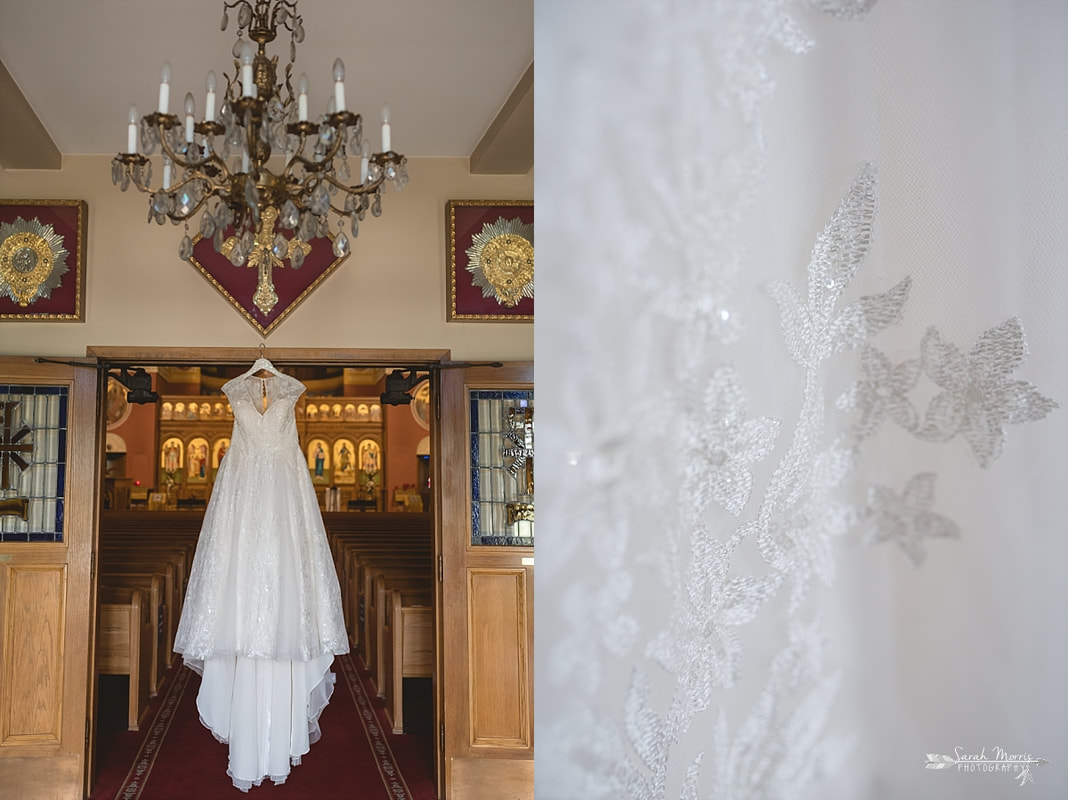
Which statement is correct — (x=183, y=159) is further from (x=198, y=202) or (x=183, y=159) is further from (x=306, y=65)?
(x=306, y=65)

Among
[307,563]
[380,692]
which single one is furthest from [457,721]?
[380,692]

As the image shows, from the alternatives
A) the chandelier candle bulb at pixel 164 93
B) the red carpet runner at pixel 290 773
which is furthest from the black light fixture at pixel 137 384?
the chandelier candle bulb at pixel 164 93

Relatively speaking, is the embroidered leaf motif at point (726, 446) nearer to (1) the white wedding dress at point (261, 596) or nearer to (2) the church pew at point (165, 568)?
(1) the white wedding dress at point (261, 596)

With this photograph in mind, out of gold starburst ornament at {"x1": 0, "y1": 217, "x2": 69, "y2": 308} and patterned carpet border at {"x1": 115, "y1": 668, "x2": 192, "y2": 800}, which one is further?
gold starburst ornament at {"x1": 0, "y1": 217, "x2": 69, "y2": 308}

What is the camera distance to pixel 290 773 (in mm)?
4266

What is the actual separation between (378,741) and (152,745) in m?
1.25

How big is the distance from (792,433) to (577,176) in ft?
0.81

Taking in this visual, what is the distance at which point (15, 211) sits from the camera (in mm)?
4207

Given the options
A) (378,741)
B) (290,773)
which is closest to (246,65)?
(290,773)

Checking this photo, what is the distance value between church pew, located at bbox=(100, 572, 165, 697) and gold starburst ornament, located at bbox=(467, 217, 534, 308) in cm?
301

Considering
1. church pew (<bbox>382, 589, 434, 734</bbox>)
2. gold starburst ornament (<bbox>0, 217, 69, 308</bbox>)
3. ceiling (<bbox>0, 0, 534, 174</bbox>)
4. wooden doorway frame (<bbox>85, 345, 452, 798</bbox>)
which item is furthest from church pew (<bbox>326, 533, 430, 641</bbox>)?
ceiling (<bbox>0, 0, 534, 174</bbox>)

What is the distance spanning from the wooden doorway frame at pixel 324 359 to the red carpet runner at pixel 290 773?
10.0 inches

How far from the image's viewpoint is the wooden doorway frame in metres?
4.18

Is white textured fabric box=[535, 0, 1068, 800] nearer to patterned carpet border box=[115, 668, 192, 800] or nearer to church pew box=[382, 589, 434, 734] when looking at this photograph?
patterned carpet border box=[115, 668, 192, 800]
